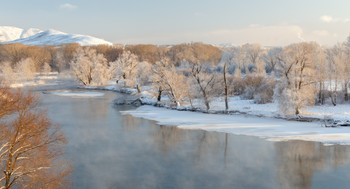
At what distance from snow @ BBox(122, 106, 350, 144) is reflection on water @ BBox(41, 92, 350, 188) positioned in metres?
Answer: 1.16

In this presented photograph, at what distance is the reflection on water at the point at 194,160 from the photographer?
11.1 meters

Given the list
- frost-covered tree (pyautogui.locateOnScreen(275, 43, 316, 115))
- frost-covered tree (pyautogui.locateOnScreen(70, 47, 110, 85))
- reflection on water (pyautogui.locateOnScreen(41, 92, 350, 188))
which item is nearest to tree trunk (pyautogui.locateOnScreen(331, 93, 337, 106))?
frost-covered tree (pyautogui.locateOnScreen(275, 43, 316, 115))

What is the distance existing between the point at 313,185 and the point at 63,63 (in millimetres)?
91603

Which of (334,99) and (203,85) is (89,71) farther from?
(334,99)

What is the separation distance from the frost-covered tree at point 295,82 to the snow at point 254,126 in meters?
1.39

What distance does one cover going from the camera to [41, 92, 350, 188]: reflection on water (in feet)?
36.6

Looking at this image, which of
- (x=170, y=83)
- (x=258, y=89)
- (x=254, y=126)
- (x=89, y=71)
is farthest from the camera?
(x=89, y=71)

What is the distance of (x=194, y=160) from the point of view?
13.7 meters

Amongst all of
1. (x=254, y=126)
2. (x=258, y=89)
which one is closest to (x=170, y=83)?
(x=258, y=89)

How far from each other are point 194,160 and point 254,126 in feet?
27.0

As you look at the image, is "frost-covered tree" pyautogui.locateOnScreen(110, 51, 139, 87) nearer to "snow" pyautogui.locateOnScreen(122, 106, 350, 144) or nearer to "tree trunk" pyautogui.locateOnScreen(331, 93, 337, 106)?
→ "snow" pyautogui.locateOnScreen(122, 106, 350, 144)

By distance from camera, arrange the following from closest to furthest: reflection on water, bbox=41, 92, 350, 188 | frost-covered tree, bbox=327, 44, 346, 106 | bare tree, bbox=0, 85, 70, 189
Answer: bare tree, bbox=0, 85, 70, 189
reflection on water, bbox=41, 92, 350, 188
frost-covered tree, bbox=327, 44, 346, 106

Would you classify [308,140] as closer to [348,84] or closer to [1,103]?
[348,84]

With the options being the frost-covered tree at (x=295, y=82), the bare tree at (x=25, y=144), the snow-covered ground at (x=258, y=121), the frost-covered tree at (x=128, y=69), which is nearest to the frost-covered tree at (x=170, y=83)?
the snow-covered ground at (x=258, y=121)
